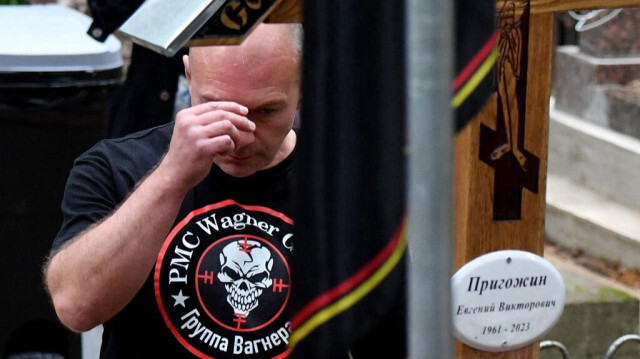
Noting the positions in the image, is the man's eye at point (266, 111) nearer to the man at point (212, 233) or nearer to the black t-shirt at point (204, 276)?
the man at point (212, 233)

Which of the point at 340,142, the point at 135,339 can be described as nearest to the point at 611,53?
the point at 135,339

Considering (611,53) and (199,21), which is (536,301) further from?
(611,53)

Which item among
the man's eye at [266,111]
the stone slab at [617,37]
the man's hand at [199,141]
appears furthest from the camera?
the stone slab at [617,37]

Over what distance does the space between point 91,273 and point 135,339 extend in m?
0.21

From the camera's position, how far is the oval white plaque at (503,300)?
2975 mm

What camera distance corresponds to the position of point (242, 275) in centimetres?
277

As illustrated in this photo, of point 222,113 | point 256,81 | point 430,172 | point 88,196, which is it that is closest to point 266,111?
point 256,81

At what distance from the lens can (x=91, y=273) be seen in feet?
8.66

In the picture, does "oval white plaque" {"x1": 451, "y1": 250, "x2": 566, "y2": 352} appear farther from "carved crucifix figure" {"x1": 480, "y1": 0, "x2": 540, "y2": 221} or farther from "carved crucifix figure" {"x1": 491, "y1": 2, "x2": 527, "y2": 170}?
"carved crucifix figure" {"x1": 491, "y1": 2, "x2": 527, "y2": 170}

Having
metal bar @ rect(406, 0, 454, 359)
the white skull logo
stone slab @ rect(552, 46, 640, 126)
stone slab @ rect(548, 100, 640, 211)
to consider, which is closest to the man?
the white skull logo

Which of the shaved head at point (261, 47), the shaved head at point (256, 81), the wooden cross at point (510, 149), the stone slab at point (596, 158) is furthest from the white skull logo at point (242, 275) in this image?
the stone slab at point (596, 158)

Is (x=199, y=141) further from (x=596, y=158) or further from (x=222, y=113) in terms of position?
(x=596, y=158)

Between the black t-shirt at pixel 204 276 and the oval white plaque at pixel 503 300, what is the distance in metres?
0.43

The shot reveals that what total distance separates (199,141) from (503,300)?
2.81 feet
